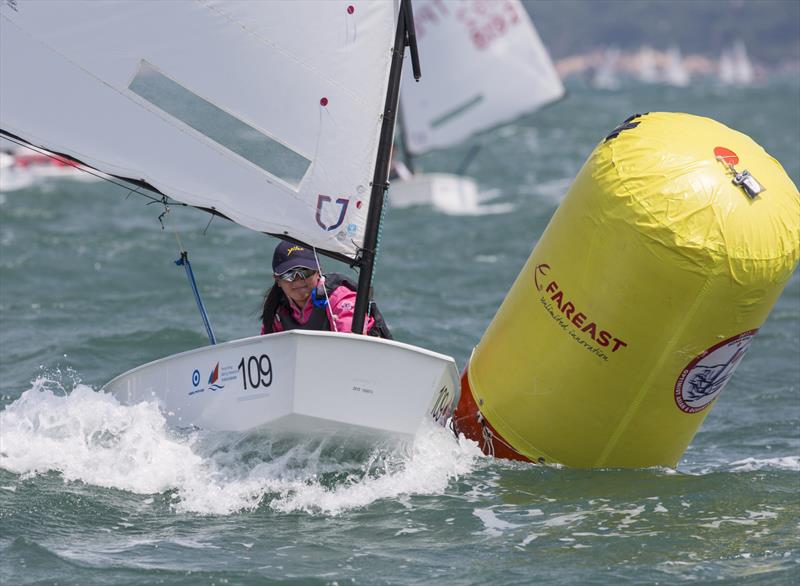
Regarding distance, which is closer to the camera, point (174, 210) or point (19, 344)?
point (19, 344)

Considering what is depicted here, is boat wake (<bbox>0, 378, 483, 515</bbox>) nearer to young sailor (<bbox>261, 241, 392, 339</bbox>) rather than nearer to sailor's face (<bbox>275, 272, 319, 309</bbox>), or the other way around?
young sailor (<bbox>261, 241, 392, 339</bbox>)

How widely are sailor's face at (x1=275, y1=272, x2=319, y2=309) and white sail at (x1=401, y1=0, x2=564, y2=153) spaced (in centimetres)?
987

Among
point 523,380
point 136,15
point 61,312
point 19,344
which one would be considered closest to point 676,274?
point 523,380

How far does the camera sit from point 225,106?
5148mm

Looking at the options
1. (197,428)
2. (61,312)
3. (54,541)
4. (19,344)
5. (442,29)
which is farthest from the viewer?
(442,29)

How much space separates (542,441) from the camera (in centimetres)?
516

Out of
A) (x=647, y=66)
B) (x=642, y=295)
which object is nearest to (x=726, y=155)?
(x=642, y=295)

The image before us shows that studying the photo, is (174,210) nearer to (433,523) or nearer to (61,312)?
(61,312)

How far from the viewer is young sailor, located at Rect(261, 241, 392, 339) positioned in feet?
17.2

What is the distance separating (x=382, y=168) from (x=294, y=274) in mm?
554

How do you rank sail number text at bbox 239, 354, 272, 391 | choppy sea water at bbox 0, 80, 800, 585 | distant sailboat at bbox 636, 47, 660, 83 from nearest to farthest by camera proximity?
choppy sea water at bbox 0, 80, 800, 585 < sail number text at bbox 239, 354, 272, 391 < distant sailboat at bbox 636, 47, 660, 83

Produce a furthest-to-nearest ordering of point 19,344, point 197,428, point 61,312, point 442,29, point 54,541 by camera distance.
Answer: point 442,29 < point 61,312 < point 19,344 < point 197,428 < point 54,541

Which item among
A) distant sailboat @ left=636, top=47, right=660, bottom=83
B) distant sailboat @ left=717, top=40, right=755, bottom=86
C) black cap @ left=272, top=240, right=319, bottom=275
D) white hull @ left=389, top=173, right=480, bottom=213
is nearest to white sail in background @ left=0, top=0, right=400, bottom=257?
black cap @ left=272, top=240, right=319, bottom=275

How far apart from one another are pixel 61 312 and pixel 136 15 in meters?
4.33
